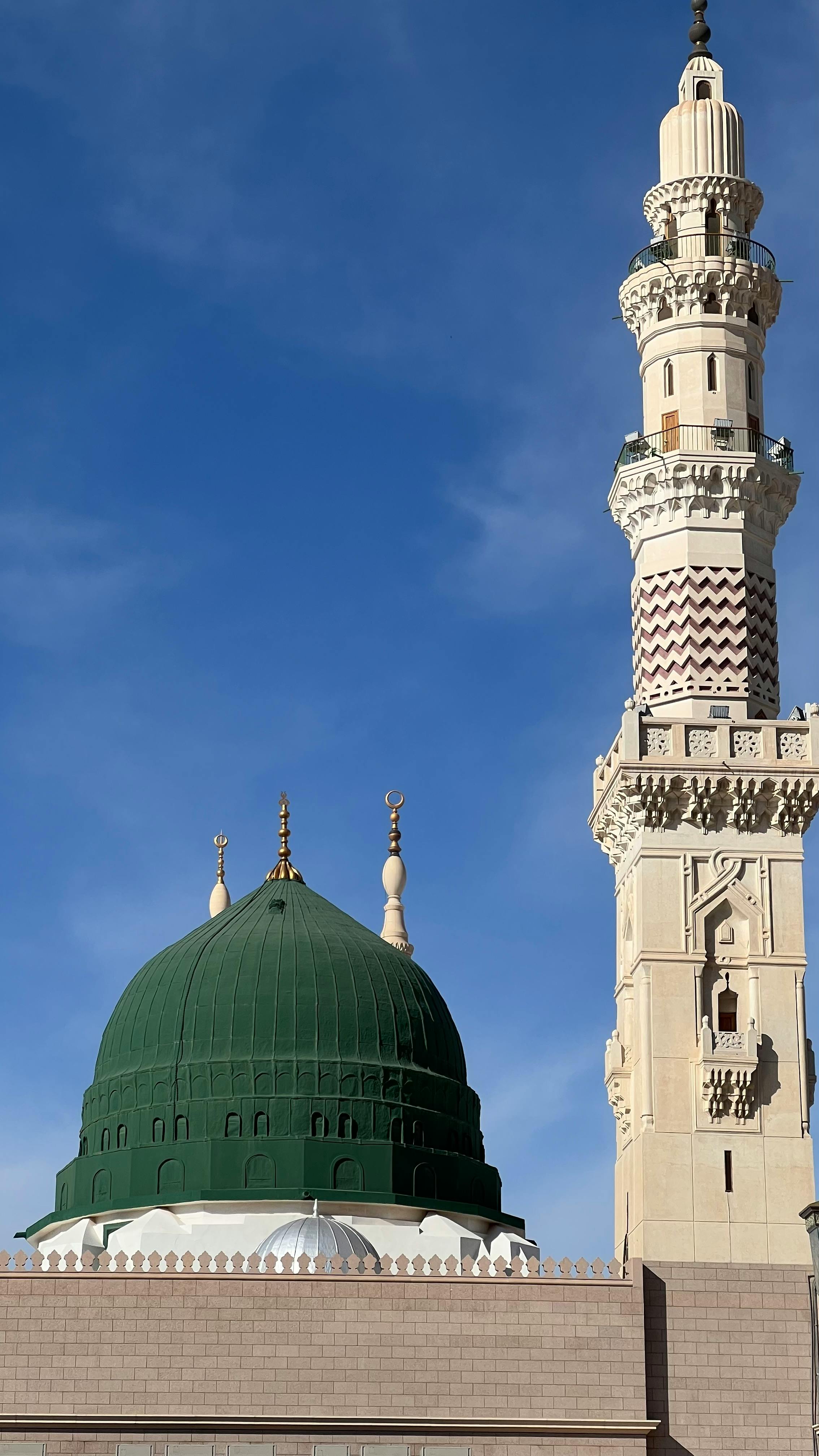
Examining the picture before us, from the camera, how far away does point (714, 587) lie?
87.4 feet

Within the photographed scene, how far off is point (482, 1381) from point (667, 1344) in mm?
2135

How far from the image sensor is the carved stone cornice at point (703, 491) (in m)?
26.9

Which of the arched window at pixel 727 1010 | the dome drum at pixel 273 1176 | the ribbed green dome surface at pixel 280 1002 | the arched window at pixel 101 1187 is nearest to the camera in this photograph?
the arched window at pixel 727 1010

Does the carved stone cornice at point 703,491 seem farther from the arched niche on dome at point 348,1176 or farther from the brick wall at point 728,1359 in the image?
the arched niche on dome at point 348,1176

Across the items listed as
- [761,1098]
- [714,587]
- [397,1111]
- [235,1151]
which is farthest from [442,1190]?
[714,587]

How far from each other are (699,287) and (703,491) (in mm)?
2858

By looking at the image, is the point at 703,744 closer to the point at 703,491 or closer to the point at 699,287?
the point at 703,491

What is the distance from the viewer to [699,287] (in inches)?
1094

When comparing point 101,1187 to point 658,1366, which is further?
point 101,1187

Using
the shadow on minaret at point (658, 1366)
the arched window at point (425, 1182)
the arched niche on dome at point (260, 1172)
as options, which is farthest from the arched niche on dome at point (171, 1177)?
the shadow on minaret at point (658, 1366)

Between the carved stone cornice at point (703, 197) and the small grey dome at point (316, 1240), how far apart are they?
14.0m

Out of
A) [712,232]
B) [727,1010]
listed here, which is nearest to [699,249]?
[712,232]

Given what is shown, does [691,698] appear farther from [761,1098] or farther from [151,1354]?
[151,1354]

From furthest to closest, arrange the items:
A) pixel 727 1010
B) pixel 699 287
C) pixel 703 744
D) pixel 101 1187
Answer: pixel 101 1187
pixel 699 287
pixel 703 744
pixel 727 1010
